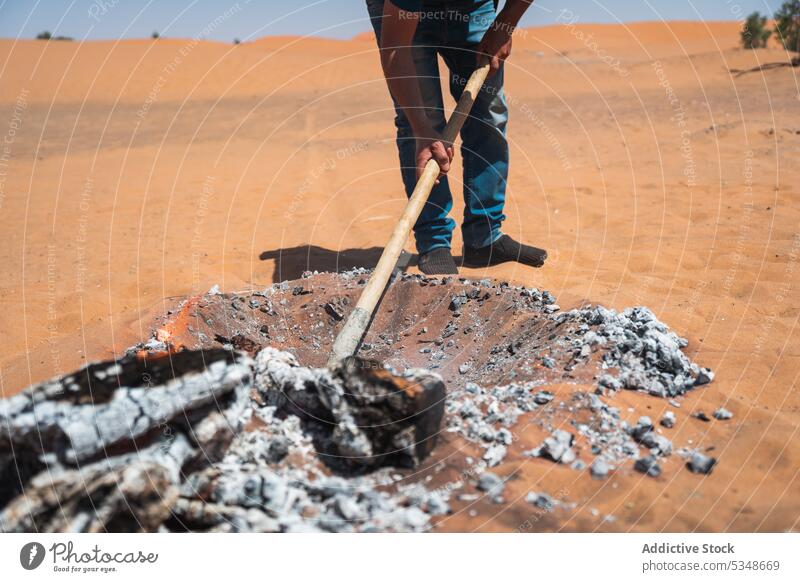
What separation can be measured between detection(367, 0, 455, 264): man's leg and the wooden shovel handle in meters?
0.34

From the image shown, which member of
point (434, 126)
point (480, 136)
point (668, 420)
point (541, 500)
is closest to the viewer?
point (541, 500)

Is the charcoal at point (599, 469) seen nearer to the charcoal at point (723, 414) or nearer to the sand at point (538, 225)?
the sand at point (538, 225)

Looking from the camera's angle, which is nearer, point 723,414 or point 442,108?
point 723,414

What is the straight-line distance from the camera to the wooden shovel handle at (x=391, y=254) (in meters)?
3.04

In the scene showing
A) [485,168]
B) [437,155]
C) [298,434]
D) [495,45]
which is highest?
[495,45]

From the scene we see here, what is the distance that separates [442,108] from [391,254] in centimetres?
144

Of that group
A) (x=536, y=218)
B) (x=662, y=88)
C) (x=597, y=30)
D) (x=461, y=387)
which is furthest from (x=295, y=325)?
(x=597, y=30)

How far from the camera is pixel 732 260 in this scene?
14.3 ft

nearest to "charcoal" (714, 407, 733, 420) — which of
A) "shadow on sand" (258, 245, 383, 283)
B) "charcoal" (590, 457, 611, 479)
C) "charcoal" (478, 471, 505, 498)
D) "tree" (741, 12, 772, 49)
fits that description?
"charcoal" (590, 457, 611, 479)

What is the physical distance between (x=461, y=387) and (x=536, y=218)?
2.99m

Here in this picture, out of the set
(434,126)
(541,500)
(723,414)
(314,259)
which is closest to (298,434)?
(541,500)

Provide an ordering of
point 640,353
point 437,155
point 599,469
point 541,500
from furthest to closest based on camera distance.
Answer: point 437,155 < point 640,353 < point 599,469 < point 541,500

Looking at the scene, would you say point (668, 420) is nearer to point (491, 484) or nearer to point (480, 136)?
point (491, 484)

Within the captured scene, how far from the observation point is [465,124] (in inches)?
179
